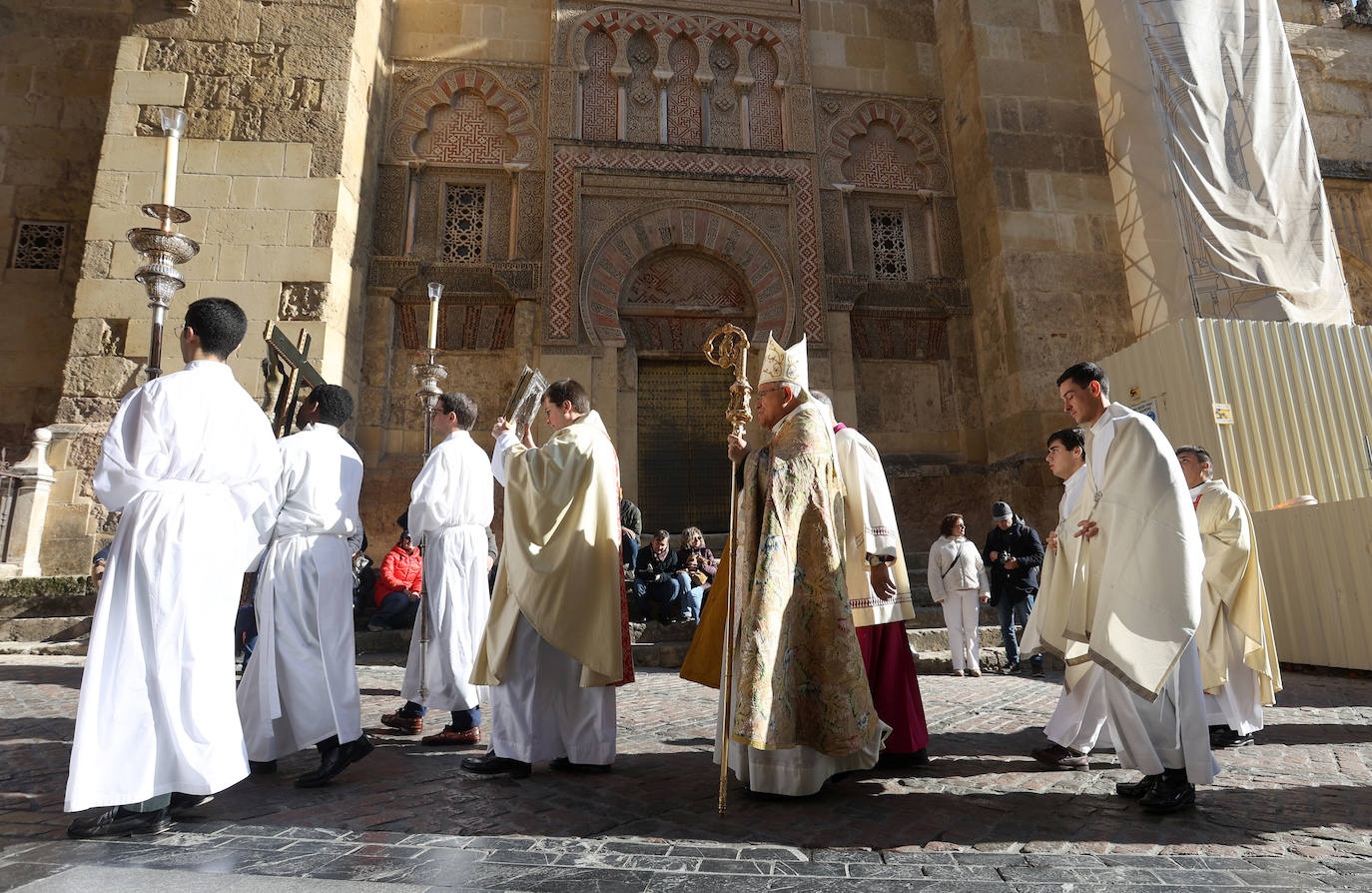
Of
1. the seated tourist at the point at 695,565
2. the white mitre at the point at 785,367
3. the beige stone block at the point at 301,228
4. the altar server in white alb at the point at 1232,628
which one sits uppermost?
the beige stone block at the point at 301,228

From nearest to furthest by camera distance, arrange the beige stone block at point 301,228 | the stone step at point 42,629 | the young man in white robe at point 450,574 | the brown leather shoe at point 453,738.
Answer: the brown leather shoe at point 453,738, the young man in white robe at point 450,574, the stone step at point 42,629, the beige stone block at point 301,228

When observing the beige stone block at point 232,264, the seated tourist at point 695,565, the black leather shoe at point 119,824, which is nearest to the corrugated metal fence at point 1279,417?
the seated tourist at point 695,565

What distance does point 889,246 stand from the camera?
1079 centimetres

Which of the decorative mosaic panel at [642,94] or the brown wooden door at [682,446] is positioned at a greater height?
the decorative mosaic panel at [642,94]

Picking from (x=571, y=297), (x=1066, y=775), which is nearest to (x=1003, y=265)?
(x=571, y=297)

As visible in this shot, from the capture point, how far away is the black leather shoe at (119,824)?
2242 mm

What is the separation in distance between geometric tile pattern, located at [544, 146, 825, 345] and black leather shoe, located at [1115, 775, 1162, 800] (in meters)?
7.47

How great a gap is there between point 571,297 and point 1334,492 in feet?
26.4

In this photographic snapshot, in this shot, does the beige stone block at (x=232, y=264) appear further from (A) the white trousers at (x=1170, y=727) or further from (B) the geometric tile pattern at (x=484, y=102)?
(A) the white trousers at (x=1170, y=727)

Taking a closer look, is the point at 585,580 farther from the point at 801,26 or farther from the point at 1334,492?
the point at 801,26

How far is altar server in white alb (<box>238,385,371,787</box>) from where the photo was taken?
301 cm

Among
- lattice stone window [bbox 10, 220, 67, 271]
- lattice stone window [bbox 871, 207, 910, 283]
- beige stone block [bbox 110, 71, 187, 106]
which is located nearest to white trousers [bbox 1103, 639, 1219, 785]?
lattice stone window [bbox 871, 207, 910, 283]

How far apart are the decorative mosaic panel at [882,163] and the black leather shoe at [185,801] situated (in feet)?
33.5

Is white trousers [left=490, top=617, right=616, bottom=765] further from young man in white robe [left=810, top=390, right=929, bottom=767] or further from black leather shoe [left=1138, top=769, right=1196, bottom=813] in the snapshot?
black leather shoe [left=1138, top=769, right=1196, bottom=813]
